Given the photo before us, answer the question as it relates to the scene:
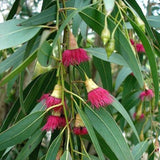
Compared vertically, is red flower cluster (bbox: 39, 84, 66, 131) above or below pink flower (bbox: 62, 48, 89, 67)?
below

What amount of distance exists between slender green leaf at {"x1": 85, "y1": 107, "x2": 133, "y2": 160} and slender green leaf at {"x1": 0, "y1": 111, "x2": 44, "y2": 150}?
12 cm

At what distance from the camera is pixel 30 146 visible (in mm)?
868

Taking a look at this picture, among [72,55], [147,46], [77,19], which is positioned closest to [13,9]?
[77,19]

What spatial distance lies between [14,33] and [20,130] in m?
0.22

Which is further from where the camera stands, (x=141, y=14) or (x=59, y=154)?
(x=141, y=14)

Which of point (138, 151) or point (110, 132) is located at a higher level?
point (110, 132)

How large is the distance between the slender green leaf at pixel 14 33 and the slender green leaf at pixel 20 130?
176mm

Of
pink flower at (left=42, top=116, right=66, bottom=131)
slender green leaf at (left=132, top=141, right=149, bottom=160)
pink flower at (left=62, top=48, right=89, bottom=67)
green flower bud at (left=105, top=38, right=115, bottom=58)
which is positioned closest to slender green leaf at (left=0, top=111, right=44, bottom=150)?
pink flower at (left=42, top=116, right=66, bottom=131)

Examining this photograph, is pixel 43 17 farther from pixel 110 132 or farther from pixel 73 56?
pixel 110 132

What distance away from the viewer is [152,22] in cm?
102

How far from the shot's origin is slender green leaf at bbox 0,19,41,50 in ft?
2.39

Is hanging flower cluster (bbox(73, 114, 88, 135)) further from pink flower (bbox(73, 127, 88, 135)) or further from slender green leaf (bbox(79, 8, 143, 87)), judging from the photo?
slender green leaf (bbox(79, 8, 143, 87))

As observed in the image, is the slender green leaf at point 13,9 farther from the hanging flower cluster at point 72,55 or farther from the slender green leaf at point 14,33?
the hanging flower cluster at point 72,55

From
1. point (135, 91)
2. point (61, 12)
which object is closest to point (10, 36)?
point (61, 12)
